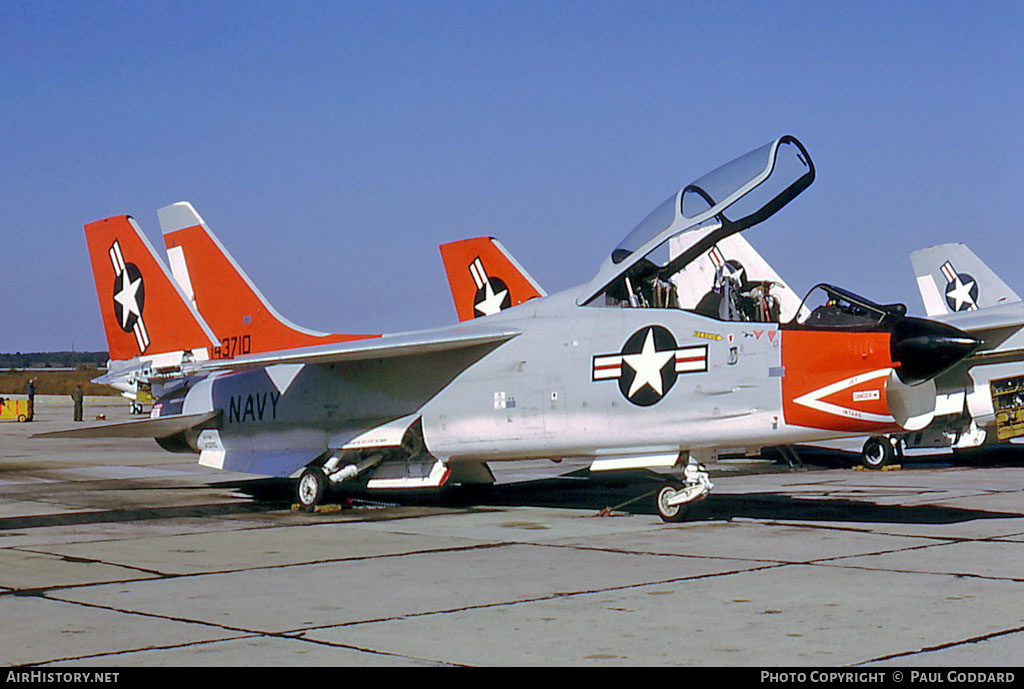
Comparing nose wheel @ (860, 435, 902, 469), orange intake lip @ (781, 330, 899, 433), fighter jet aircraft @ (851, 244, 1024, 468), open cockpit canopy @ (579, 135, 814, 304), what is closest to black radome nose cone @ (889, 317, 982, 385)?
orange intake lip @ (781, 330, 899, 433)

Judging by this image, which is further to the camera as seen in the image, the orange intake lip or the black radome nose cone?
the orange intake lip

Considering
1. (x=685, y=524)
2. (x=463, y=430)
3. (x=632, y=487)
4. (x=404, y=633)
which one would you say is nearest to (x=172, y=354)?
(x=463, y=430)

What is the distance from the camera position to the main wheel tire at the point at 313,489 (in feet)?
42.3

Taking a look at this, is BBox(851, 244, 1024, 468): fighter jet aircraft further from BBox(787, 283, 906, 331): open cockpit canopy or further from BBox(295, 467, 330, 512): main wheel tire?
BBox(295, 467, 330, 512): main wheel tire


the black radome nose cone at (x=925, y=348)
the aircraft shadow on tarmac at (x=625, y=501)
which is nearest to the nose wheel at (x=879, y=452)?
the aircraft shadow on tarmac at (x=625, y=501)

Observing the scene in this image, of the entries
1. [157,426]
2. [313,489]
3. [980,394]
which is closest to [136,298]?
[157,426]

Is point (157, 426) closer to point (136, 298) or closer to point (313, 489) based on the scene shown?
point (136, 298)

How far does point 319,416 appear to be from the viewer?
13570mm

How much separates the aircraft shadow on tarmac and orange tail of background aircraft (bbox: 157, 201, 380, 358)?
206 centimetres

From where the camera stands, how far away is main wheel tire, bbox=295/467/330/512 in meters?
12.9

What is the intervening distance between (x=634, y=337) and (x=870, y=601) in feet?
15.4

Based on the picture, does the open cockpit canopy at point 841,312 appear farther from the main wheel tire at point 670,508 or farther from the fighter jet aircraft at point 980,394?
the fighter jet aircraft at point 980,394

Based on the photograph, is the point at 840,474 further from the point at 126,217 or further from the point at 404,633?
the point at 404,633

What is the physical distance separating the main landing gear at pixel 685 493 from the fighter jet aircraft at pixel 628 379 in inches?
0.6
